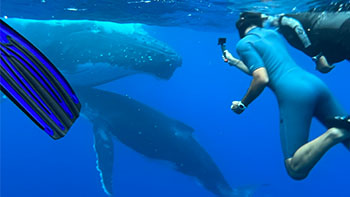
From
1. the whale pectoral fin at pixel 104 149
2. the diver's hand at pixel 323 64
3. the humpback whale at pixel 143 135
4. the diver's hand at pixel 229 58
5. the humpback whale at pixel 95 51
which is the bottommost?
the whale pectoral fin at pixel 104 149

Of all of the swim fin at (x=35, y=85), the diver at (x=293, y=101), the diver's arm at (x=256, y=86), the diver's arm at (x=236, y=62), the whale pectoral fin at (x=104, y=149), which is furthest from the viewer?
the whale pectoral fin at (x=104, y=149)

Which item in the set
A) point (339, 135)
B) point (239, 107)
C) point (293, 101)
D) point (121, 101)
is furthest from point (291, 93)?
point (121, 101)

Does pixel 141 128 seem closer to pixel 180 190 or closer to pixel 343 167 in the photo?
pixel 180 190

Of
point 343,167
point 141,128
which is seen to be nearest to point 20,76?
point 141,128

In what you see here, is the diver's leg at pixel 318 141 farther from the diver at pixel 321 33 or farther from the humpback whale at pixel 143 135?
the humpback whale at pixel 143 135

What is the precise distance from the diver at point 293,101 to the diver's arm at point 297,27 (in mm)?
476

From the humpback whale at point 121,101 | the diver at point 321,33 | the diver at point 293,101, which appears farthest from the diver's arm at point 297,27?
the humpback whale at point 121,101

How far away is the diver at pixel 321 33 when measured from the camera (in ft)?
15.0

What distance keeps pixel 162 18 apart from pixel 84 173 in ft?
75.4

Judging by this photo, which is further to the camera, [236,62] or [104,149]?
[104,149]

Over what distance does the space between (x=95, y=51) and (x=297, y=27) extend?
9715mm

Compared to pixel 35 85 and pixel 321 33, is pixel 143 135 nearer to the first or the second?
pixel 321 33

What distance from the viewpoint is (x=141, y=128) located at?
12211mm

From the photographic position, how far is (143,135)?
1219cm
